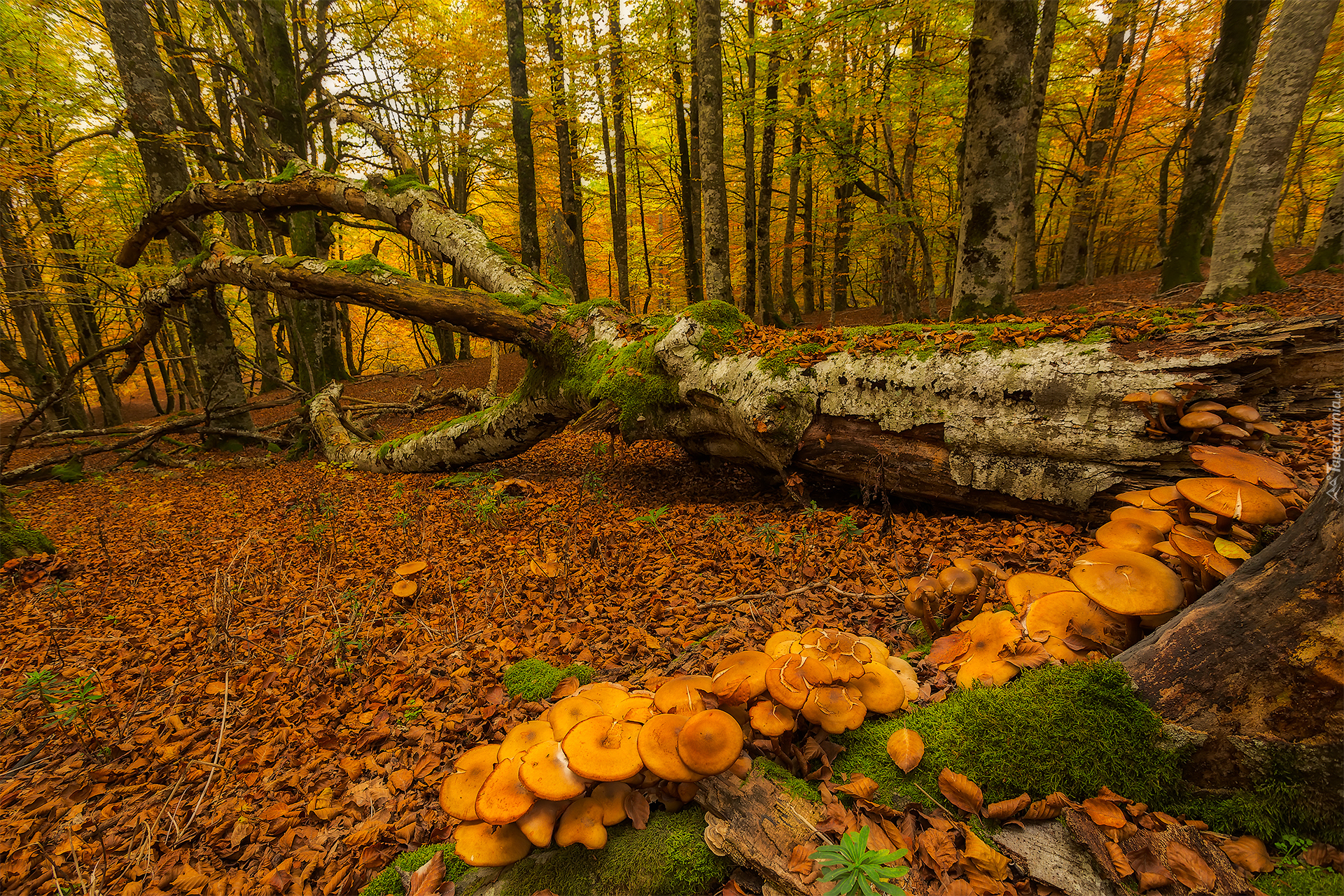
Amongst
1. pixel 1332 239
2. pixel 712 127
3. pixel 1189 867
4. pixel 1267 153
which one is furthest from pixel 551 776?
pixel 1332 239

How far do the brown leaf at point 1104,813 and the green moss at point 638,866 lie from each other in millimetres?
990

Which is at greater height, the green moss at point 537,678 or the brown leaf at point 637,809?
the brown leaf at point 637,809

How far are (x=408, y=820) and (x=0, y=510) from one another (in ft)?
21.1

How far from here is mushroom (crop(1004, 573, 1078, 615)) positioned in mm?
1889

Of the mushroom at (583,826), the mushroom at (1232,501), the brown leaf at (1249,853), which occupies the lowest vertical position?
the mushroom at (583,826)

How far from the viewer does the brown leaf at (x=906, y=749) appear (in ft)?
5.03

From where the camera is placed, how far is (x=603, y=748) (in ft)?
4.98

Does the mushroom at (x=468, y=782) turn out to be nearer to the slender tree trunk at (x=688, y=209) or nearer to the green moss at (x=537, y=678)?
the green moss at (x=537, y=678)

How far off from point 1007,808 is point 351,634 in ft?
12.1

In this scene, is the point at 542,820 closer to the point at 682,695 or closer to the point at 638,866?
the point at 638,866

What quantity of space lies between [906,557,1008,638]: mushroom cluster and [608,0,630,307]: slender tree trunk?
10030 millimetres

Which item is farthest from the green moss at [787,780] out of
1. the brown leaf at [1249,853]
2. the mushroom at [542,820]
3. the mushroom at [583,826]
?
the brown leaf at [1249,853]

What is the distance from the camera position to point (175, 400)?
27.3 m

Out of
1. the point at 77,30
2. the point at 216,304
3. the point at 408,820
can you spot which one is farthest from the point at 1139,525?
the point at 77,30
